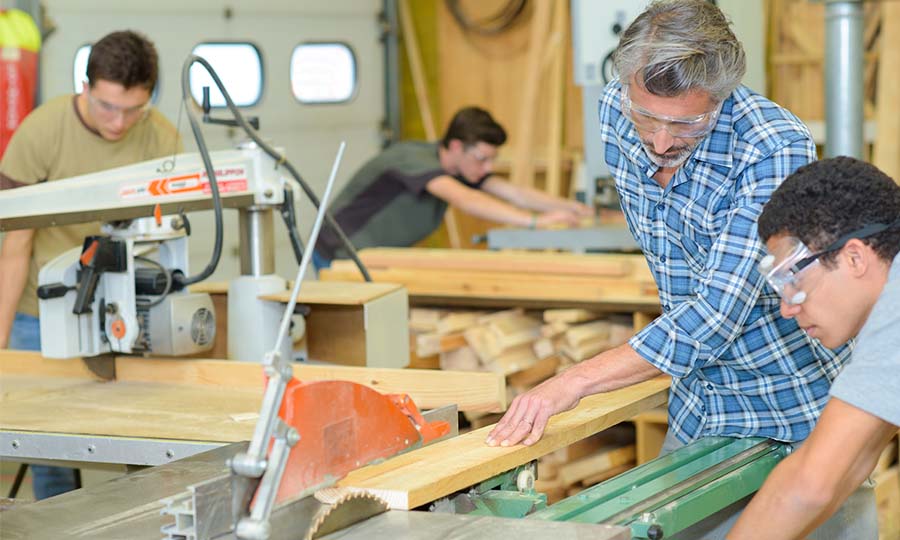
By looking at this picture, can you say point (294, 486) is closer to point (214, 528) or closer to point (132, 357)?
point (214, 528)

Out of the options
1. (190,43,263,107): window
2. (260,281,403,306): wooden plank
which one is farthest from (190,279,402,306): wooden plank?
(190,43,263,107): window

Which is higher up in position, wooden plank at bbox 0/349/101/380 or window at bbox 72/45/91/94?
window at bbox 72/45/91/94

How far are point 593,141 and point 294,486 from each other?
3063 mm

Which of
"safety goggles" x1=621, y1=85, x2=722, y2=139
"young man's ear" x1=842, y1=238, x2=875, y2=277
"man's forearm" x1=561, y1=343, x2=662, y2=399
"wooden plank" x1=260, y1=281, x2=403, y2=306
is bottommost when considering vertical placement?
"man's forearm" x1=561, y1=343, x2=662, y2=399

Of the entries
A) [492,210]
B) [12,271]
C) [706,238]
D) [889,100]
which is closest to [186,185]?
[12,271]

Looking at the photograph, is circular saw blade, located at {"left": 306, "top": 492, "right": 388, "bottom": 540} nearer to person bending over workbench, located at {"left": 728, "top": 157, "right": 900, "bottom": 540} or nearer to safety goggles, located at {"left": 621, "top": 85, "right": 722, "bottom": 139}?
person bending over workbench, located at {"left": 728, "top": 157, "right": 900, "bottom": 540}

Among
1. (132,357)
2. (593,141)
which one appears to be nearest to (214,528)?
(132,357)

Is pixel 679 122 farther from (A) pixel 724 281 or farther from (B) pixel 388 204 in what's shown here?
(B) pixel 388 204

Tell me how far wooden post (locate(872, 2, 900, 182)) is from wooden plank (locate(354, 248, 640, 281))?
149 centimetres

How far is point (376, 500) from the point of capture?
66.2 inches

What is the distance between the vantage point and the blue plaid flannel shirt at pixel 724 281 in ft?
6.44

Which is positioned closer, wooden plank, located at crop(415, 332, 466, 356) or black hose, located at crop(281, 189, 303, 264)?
black hose, located at crop(281, 189, 303, 264)

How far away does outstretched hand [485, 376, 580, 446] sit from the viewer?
1954 mm

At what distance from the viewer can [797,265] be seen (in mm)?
1670
